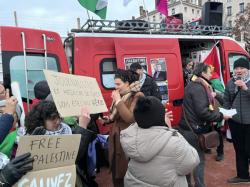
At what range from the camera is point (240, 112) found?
4355mm

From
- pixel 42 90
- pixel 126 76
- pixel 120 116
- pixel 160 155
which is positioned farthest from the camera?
pixel 42 90

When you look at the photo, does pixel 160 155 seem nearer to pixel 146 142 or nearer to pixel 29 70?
pixel 146 142

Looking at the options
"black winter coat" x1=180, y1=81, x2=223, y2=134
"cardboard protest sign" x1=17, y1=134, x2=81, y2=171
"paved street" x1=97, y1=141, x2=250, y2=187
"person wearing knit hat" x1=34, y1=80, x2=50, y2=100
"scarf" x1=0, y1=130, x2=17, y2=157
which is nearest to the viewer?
"cardboard protest sign" x1=17, y1=134, x2=81, y2=171

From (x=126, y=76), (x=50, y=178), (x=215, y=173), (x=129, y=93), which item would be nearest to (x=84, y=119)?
(x=50, y=178)

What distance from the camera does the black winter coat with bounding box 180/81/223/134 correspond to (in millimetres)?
3922

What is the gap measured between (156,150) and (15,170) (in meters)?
0.97

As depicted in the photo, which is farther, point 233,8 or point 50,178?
point 233,8

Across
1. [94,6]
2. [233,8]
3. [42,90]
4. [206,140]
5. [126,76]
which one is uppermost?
[233,8]

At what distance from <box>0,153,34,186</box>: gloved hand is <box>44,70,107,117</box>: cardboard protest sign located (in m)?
0.41

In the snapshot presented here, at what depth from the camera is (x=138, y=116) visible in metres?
2.34

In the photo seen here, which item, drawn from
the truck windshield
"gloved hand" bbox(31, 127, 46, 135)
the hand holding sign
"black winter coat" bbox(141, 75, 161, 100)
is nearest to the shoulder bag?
"black winter coat" bbox(141, 75, 161, 100)

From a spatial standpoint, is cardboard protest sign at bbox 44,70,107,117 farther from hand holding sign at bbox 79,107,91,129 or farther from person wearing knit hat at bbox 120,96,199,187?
person wearing knit hat at bbox 120,96,199,187

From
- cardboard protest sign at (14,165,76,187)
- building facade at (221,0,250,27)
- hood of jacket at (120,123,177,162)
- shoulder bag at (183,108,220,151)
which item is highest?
building facade at (221,0,250,27)

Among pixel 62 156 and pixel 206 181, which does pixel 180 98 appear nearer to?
pixel 206 181
